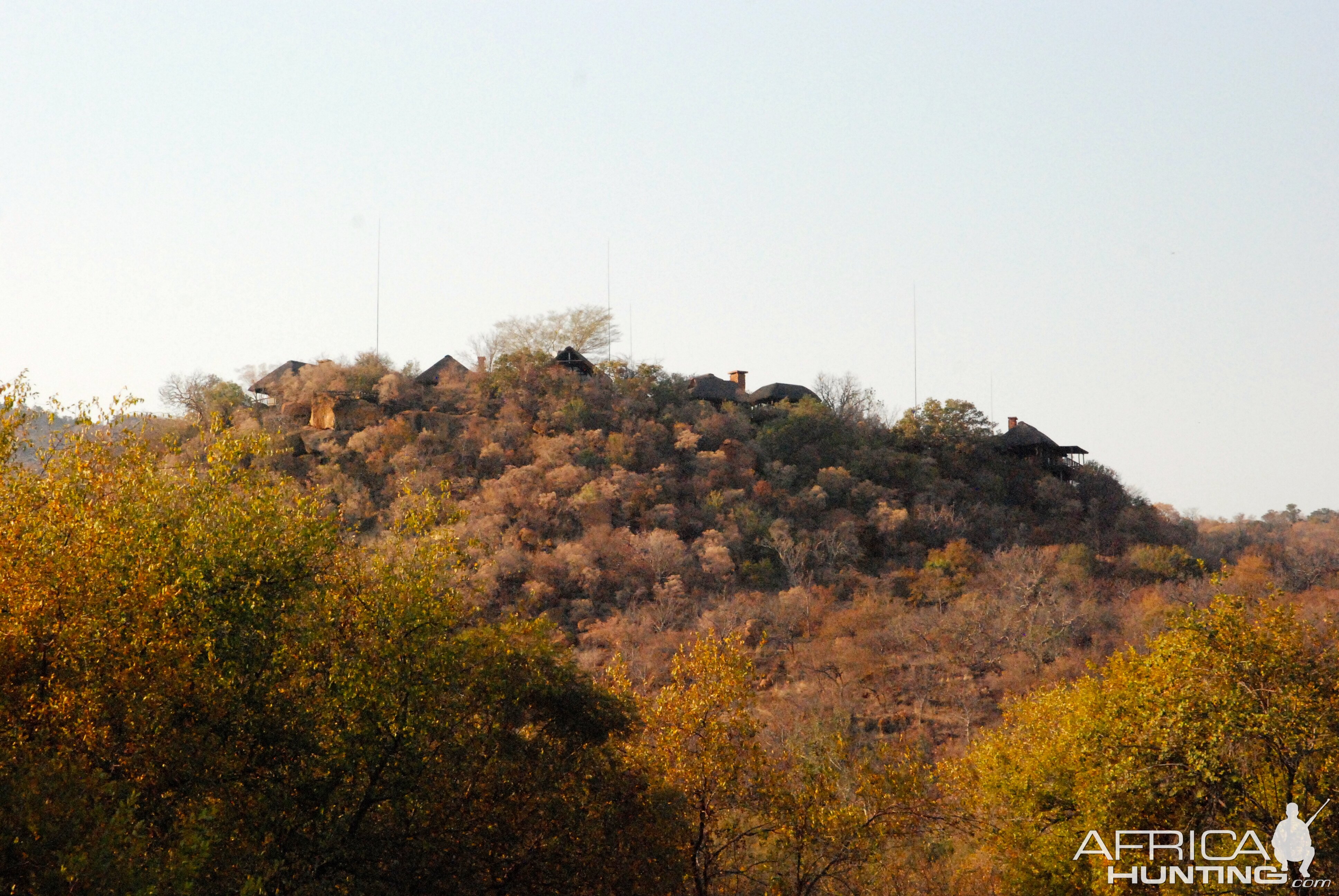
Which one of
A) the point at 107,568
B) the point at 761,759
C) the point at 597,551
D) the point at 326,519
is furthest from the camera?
the point at 597,551

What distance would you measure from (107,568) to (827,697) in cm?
3293

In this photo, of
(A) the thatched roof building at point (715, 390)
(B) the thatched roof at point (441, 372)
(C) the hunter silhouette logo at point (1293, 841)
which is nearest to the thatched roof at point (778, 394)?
(A) the thatched roof building at point (715, 390)

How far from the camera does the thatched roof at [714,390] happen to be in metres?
70.9

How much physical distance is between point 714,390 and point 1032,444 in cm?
Result: 1965

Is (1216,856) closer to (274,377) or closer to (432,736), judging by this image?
(432,736)

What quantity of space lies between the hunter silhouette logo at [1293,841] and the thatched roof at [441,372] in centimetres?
5973

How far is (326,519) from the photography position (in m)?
14.0

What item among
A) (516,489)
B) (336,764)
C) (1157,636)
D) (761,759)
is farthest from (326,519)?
(516,489)

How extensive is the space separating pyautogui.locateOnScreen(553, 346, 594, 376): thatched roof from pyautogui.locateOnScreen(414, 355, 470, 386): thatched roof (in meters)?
5.92

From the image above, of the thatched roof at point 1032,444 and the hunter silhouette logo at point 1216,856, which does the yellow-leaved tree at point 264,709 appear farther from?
the thatched roof at point 1032,444

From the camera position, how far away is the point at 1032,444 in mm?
69188

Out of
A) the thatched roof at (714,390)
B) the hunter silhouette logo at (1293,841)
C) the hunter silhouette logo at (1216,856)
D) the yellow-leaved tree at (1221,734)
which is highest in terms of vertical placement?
the thatched roof at (714,390)

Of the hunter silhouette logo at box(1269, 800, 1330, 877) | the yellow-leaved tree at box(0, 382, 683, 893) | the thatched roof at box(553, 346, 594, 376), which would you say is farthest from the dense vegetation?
the thatched roof at box(553, 346, 594, 376)

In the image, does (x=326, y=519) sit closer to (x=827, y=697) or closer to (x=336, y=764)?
(x=336, y=764)
